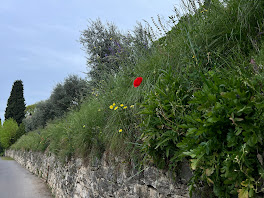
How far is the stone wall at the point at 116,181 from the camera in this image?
2.38 metres

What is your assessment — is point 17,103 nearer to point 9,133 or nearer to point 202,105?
point 9,133

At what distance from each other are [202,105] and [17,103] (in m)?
40.1

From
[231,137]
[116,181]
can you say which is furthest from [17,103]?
[231,137]

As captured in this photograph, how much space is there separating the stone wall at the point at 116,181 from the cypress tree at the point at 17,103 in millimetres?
33993

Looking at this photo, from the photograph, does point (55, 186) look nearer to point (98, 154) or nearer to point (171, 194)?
point (98, 154)

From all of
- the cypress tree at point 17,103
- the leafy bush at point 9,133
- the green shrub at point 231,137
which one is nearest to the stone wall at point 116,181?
the green shrub at point 231,137

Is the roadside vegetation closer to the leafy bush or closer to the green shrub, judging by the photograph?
the green shrub

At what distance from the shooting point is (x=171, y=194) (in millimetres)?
2365

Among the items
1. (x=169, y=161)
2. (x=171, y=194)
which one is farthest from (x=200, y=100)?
(x=171, y=194)

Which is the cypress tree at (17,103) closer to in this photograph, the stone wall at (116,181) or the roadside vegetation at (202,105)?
the stone wall at (116,181)

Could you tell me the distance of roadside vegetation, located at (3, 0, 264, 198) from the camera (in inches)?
64.2

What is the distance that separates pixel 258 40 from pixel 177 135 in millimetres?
1664

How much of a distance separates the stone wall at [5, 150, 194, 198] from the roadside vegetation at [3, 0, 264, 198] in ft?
0.51

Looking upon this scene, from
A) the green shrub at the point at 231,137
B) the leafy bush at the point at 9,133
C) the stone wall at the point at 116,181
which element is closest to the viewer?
the green shrub at the point at 231,137
